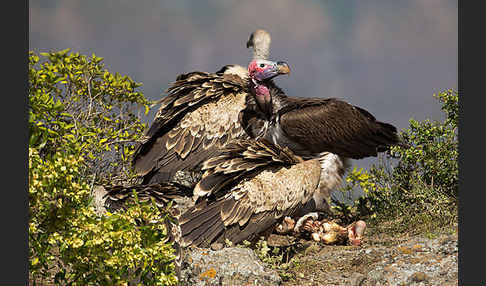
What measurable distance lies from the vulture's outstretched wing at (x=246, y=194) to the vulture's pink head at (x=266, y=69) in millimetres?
1992

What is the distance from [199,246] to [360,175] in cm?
401

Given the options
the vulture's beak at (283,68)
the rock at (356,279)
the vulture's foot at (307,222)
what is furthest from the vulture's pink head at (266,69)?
the rock at (356,279)

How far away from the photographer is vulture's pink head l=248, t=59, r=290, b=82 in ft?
30.9

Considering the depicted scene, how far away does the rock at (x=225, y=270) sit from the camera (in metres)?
6.29

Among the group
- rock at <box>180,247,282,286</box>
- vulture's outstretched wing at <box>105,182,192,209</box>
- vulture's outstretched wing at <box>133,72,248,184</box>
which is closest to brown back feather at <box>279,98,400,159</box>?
vulture's outstretched wing at <box>133,72,248,184</box>

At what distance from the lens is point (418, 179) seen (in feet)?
29.2

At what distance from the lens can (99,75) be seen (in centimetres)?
884

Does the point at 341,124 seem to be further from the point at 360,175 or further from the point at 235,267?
the point at 235,267

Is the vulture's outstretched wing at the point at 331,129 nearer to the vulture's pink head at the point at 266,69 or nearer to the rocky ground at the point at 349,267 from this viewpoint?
the vulture's pink head at the point at 266,69

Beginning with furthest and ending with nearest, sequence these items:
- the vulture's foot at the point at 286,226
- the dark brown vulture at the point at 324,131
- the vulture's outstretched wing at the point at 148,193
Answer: the vulture's foot at the point at 286,226 < the dark brown vulture at the point at 324,131 < the vulture's outstretched wing at the point at 148,193

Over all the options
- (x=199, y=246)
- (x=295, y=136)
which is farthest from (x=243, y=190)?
(x=295, y=136)

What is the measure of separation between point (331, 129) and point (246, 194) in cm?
244

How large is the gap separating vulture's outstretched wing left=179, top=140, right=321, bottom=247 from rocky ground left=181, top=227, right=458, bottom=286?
1.62 ft

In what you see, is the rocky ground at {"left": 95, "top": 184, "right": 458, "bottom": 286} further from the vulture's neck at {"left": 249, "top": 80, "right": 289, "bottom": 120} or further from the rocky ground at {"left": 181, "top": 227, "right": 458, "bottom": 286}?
the vulture's neck at {"left": 249, "top": 80, "right": 289, "bottom": 120}
